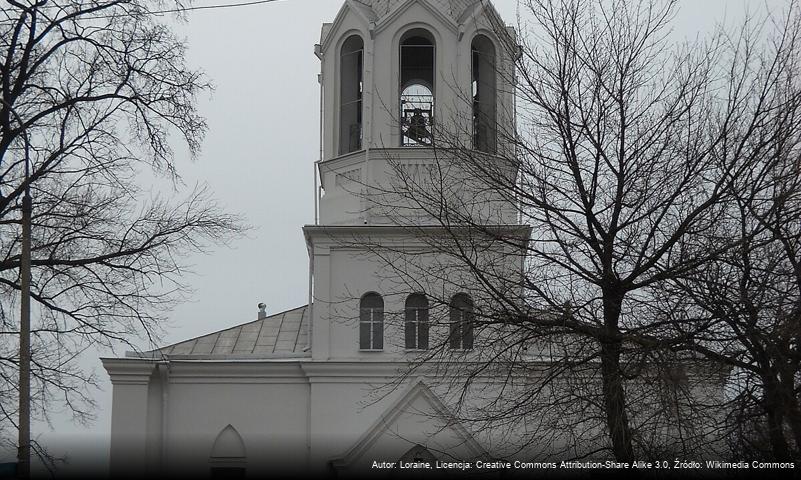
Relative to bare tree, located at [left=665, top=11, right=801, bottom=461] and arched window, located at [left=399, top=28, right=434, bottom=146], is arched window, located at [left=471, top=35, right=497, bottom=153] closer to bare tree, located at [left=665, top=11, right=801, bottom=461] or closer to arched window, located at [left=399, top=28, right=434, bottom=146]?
arched window, located at [left=399, top=28, right=434, bottom=146]

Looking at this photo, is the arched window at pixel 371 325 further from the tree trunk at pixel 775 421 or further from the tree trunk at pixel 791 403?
the tree trunk at pixel 791 403

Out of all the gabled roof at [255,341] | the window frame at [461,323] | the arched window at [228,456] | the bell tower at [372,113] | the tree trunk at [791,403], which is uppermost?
the bell tower at [372,113]

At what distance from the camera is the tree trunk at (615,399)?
12500 millimetres

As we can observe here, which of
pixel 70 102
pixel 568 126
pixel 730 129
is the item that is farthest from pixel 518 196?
pixel 70 102

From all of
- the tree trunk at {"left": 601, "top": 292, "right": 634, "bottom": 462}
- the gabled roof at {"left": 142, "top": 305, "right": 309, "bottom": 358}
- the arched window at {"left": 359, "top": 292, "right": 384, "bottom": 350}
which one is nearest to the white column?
the gabled roof at {"left": 142, "top": 305, "right": 309, "bottom": 358}

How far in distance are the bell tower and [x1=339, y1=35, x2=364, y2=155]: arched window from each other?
23 millimetres

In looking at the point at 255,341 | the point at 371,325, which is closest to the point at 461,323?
the point at 371,325

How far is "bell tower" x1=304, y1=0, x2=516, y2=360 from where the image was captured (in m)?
25.9

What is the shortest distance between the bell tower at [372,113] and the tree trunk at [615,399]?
475 inches

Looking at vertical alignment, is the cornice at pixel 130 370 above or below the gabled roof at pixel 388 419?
above

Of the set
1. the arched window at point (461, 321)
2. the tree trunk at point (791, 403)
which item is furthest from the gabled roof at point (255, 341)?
the tree trunk at point (791, 403)

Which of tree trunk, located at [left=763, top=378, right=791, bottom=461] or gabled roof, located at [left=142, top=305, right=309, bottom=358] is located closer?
tree trunk, located at [left=763, top=378, right=791, bottom=461]

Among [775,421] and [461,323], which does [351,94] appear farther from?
[775,421]

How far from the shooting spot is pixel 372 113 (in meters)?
26.7
